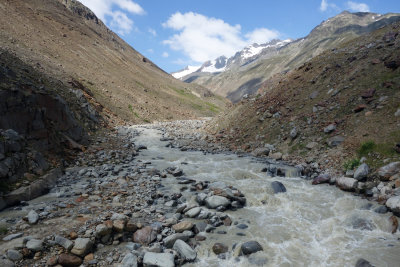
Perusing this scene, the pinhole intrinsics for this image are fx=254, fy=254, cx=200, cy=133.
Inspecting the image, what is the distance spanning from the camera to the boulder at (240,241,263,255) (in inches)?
318

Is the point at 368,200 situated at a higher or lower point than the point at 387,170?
lower

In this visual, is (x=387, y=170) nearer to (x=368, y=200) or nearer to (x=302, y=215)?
(x=368, y=200)

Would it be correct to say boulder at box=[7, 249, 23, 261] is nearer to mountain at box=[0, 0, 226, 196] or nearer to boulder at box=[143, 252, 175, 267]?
boulder at box=[143, 252, 175, 267]

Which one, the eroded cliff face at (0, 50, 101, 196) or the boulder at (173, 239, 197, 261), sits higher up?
the eroded cliff face at (0, 50, 101, 196)

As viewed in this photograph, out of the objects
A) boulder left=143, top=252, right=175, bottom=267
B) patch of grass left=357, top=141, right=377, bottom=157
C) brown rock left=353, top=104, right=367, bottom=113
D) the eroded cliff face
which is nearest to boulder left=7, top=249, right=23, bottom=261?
boulder left=143, top=252, right=175, bottom=267

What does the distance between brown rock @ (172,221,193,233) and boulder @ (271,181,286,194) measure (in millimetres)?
5232

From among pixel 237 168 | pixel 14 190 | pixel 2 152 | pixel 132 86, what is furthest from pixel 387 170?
pixel 132 86

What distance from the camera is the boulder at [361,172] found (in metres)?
12.5

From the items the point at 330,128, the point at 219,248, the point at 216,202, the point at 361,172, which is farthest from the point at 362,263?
the point at 330,128

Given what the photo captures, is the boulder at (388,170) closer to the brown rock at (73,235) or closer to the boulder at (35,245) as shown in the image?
the brown rock at (73,235)

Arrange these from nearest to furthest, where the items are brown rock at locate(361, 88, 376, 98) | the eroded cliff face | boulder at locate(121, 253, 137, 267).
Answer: boulder at locate(121, 253, 137, 267) < the eroded cliff face < brown rock at locate(361, 88, 376, 98)

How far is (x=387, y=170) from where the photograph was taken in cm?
1199

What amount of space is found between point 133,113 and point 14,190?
114 ft

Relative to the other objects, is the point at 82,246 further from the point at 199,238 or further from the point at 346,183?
the point at 346,183
